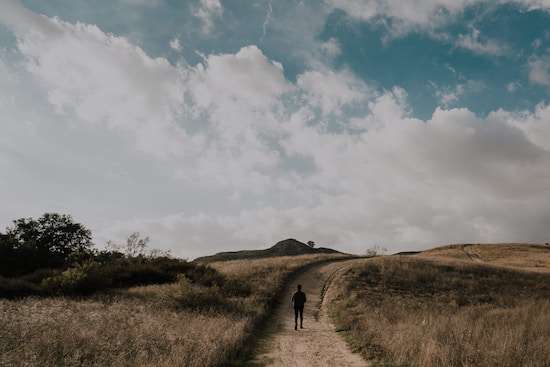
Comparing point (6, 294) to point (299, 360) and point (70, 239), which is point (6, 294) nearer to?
point (299, 360)

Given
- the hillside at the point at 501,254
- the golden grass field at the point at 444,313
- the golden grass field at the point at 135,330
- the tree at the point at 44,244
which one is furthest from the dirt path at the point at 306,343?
the hillside at the point at 501,254

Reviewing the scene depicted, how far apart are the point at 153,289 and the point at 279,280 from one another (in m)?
10.6

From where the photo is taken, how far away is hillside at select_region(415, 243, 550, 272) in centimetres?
6113

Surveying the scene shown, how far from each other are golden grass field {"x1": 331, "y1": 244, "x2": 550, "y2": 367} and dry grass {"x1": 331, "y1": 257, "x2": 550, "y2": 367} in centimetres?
3

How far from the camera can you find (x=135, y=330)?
13.9 m

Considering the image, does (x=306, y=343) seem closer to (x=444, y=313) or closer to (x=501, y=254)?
(x=444, y=313)

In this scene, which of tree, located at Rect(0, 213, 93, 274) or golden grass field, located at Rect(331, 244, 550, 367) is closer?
golden grass field, located at Rect(331, 244, 550, 367)

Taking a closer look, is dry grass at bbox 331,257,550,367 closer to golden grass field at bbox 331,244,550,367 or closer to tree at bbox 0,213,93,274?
golden grass field at bbox 331,244,550,367

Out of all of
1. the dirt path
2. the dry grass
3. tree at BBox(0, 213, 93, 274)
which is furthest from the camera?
tree at BBox(0, 213, 93, 274)

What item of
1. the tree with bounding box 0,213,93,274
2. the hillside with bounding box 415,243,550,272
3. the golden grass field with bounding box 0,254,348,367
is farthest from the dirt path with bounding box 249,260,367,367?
the hillside with bounding box 415,243,550,272

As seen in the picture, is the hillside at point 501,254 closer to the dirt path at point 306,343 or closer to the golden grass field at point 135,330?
the dirt path at point 306,343

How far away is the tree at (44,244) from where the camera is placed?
44.6m

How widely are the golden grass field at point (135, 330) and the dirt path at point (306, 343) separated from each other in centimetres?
89

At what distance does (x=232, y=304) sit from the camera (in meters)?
21.7
